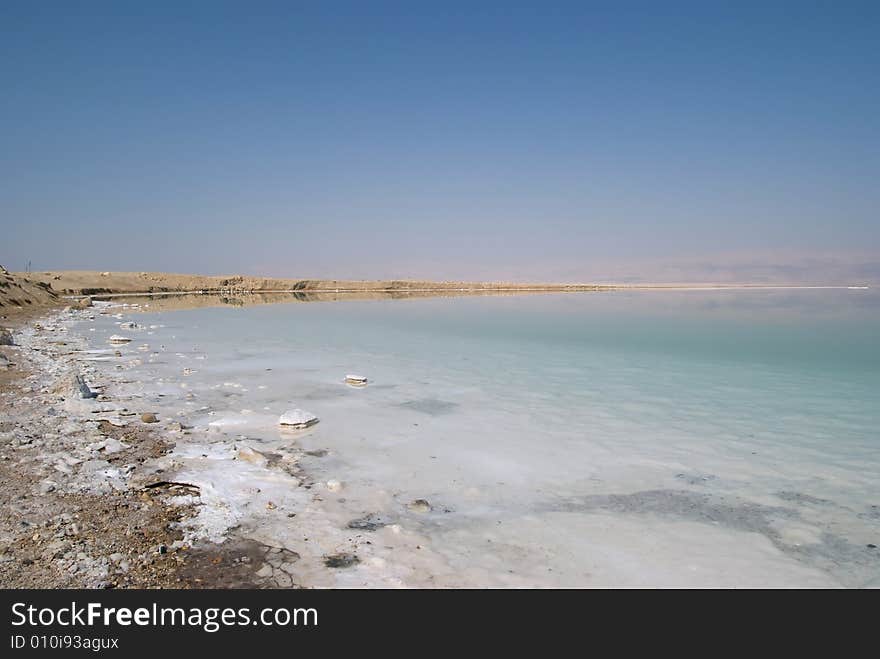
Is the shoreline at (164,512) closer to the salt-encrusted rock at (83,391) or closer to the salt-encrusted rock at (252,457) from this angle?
the salt-encrusted rock at (252,457)

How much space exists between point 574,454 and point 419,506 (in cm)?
179

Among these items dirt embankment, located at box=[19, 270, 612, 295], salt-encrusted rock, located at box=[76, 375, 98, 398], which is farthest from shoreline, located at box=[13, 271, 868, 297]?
salt-encrusted rock, located at box=[76, 375, 98, 398]

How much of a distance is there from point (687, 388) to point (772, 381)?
66.5 inches

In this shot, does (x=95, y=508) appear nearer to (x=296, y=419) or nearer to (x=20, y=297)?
(x=296, y=419)

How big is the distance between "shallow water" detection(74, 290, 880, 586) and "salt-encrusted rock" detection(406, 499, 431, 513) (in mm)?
57

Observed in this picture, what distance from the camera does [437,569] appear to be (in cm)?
272

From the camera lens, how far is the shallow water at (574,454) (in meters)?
2.87

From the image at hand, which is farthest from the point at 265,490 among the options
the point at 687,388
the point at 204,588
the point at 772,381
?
the point at 772,381

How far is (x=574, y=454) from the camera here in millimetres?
4672

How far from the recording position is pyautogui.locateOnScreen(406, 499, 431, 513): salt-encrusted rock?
11.5ft

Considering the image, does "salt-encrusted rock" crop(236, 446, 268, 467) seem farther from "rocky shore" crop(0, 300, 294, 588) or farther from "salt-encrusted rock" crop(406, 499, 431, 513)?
"salt-encrusted rock" crop(406, 499, 431, 513)

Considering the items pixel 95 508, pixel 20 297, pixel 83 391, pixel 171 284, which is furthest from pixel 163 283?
pixel 95 508
